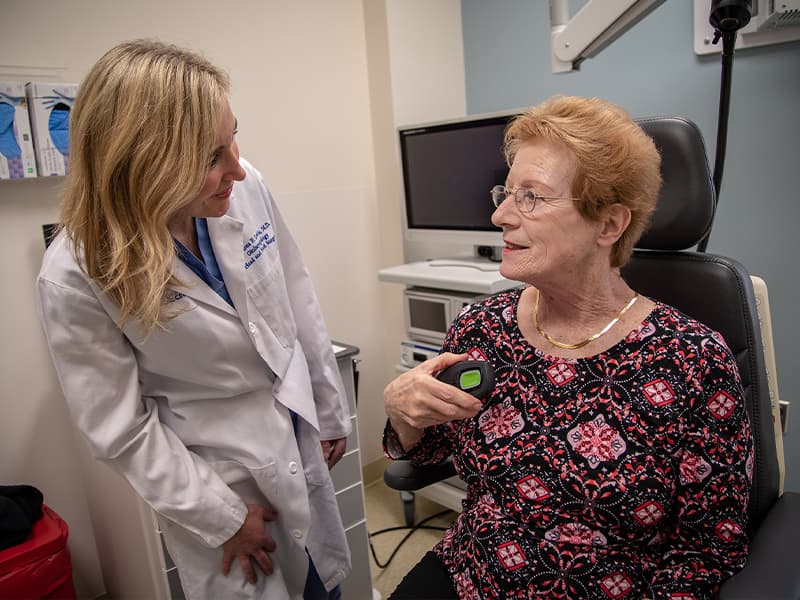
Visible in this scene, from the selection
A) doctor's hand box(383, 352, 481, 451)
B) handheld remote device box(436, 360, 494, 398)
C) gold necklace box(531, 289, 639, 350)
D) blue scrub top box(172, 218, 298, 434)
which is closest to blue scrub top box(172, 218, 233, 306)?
blue scrub top box(172, 218, 298, 434)

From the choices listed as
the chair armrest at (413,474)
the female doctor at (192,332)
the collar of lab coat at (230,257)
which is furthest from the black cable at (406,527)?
the collar of lab coat at (230,257)

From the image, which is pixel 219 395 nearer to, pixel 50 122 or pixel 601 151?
pixel 601 151

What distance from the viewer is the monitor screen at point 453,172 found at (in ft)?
6.62

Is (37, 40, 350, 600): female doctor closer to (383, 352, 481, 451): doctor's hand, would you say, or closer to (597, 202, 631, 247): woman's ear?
(383, 352, 481, 451): doctor's hand

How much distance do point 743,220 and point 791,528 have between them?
121cm

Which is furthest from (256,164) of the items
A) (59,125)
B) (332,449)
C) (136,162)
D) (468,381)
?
(468,381)

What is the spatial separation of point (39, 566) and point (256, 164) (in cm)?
138

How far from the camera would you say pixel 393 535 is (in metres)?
2.31

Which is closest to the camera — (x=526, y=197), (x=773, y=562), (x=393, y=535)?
(x=773, y=562)

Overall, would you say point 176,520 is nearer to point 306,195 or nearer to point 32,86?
point 32,86

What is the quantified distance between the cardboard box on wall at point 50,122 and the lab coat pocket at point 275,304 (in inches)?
A: 33.7

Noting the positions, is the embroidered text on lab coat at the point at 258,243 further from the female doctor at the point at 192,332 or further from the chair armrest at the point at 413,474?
the chair armrest at the point at 413,474

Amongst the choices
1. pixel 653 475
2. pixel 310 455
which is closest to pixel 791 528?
pixel 653 475

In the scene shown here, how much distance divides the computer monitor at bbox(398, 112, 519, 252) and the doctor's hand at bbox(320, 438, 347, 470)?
904 millimetres
